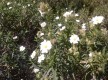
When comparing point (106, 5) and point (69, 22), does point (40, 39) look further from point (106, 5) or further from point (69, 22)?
point (106, 5)

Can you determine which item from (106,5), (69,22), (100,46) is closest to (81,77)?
(100,46)

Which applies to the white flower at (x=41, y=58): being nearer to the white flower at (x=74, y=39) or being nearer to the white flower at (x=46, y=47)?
the white flower at (x=46, y=47)

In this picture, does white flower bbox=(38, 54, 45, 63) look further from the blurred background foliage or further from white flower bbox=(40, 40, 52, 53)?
the blurred background foliage

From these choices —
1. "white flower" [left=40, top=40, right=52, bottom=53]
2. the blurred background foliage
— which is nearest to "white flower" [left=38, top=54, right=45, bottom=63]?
"white flower" [left=40, top=40, right=52, bottom=53]

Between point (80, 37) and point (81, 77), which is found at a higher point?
point (80, 37)

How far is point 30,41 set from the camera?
573cm

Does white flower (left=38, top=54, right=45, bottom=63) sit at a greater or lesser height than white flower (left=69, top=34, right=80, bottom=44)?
lesser

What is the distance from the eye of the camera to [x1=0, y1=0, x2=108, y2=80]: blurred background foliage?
3643 mm

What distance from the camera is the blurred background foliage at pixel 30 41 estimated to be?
3.64m

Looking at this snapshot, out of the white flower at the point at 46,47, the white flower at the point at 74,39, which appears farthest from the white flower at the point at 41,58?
the white flower at the point at 74,39

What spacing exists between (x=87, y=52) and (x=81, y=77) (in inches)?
12.5

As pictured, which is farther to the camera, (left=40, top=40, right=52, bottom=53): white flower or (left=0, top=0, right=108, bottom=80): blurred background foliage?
(left=40, top=40, right=52, bottom=53): white flower

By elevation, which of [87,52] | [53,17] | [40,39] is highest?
[53,17]

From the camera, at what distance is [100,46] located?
3.78m
